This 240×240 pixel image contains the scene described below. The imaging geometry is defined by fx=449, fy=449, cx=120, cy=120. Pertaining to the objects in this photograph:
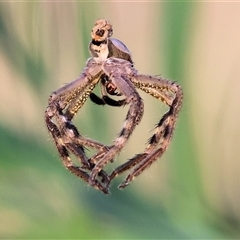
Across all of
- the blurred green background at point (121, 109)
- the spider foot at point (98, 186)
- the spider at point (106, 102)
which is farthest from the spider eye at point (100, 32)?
the blurred green background at point (121, 109)

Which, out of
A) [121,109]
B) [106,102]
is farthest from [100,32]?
[121,109]

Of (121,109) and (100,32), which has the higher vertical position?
(121,109)

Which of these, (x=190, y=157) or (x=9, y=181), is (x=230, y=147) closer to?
(x=190, y=157)

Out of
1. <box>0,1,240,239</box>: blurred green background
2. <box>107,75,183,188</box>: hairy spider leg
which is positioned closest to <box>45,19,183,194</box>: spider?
<box>107,75,183,188</box>: hairy spider leg

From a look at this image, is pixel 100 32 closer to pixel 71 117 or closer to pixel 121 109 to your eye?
pixel 71 117

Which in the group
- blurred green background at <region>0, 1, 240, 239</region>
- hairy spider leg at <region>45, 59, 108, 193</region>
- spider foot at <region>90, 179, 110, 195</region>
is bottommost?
spider foot at <region>90, 179, 110, 195</region>

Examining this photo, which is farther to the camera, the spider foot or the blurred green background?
the blurred green background

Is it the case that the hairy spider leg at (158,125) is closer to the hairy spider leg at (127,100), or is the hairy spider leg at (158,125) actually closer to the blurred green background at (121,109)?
the hairy spider leg at (127,100)

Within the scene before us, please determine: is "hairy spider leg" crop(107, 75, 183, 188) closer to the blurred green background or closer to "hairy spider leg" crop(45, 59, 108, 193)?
"hairy spider leg" crop(45, 59, 108, 193)
